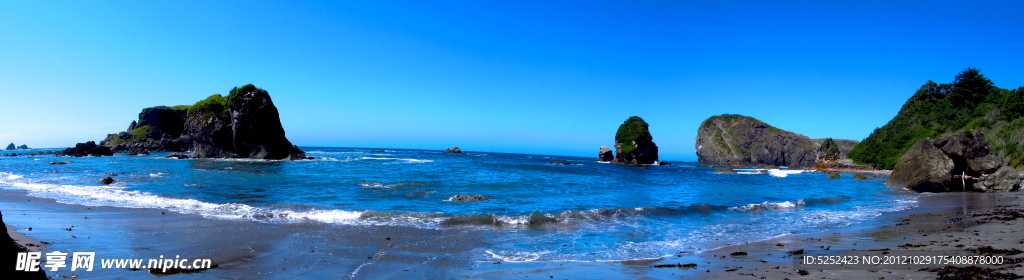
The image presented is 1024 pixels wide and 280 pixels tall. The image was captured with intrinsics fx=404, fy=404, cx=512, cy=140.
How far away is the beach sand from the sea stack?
67.8 meters

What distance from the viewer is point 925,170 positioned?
24.6 metres

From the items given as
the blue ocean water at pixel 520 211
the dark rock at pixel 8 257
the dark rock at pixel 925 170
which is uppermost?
the dark rock at pixel 925 170

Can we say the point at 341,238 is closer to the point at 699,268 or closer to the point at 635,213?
the point at 699,268

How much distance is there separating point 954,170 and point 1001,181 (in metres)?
1.93

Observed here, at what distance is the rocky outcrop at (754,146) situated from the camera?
96.8 m

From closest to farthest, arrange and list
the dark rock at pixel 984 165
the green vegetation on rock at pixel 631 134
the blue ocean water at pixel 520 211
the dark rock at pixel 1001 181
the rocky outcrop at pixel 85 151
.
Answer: the blue ocean water at pixel 520 211
the dark rock at pixel 1001 181
the dark rock at pixel 984 165
the rocky outcrop at pixel 85 151
the green vegetation on rock at pixel 631 134

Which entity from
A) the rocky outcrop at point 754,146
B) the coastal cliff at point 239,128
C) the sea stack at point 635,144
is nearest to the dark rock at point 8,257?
the coastal cliff at point 239,128

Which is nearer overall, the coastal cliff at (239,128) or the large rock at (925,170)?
the large rock at (925,170)

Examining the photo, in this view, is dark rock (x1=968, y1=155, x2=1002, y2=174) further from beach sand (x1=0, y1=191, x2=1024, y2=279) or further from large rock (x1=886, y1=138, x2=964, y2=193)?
beach sand (x1=0, y1=191, x2=1024, y2=279)

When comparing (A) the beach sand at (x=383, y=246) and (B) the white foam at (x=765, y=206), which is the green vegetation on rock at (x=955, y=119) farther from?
(A) the beach sand at (x=383, y=246)

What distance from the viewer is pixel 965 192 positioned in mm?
23500

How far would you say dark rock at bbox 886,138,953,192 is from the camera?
2397cm

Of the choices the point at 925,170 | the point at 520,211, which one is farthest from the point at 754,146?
the point at 520,211

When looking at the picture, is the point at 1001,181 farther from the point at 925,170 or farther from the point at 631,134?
the point at 631,134
